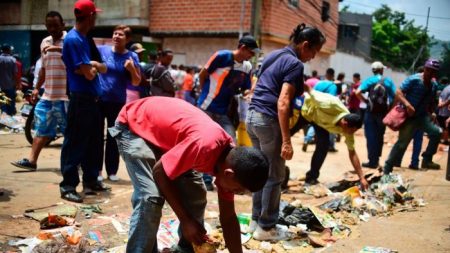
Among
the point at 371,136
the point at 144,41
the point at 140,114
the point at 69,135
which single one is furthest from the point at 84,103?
the point at 144,41

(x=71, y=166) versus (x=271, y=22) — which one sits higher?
(x=271, y=22)

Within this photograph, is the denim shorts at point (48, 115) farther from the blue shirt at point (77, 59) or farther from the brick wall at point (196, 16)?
the brick wall at point (196, 16)

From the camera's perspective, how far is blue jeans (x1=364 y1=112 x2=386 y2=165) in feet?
24.0

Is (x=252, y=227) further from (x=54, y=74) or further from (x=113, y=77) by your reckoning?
(x=54, y=74)

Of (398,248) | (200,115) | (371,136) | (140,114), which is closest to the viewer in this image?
(200,115)

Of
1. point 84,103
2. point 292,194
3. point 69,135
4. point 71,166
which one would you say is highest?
point 84,103

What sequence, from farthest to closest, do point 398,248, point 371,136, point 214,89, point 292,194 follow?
1. point 371,136
2. point 292,194
3. point 214,89
4. point 398,248

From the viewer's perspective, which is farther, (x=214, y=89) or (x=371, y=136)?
(x=371, y=136)

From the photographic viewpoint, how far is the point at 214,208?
457cm

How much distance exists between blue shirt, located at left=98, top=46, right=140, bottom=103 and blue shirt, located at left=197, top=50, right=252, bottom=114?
94cm

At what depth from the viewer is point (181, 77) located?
13500 mm

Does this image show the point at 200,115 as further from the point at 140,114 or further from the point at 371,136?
the point at 371,136

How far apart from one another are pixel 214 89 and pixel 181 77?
855 cm

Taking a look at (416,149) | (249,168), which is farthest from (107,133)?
(416,149)
